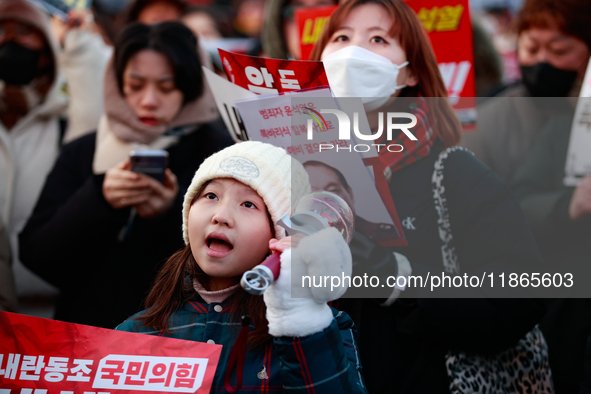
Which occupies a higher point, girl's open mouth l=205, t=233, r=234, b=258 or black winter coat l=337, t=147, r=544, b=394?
girl's open mouth l=205, t=233, r=234, b=258

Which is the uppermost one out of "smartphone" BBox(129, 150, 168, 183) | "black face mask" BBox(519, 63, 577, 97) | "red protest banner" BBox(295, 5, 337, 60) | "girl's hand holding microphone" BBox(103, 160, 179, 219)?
"red protest banner" BBox(295, 5, 337, 60)

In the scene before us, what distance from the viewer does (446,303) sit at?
1811 millimetres

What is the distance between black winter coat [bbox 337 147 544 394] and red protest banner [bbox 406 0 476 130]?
1.12 metres

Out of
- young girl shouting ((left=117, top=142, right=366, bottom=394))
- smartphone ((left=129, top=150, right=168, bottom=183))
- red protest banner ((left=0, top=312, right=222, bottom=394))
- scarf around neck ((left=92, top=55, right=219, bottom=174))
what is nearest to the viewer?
young girl shouting ((left=117, top=142, right=366, bottom=394))

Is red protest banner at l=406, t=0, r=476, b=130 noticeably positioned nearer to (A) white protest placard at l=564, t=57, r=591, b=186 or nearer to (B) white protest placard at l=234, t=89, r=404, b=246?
(A) white protest placard at l=564, t=57, r=591, b=186

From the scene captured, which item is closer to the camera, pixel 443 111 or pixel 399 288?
pixel 399 288

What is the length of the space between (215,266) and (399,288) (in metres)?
0.61

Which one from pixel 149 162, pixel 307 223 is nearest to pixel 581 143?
pixel 307 223

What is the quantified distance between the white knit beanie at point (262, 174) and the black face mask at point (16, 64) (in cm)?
222

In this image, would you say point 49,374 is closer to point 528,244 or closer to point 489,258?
point 489,258

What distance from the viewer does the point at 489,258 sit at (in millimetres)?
1871

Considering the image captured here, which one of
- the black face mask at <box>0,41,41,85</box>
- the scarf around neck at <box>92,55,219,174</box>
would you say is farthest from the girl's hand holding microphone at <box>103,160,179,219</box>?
the black face mask at <box>0,41,41,85</box>

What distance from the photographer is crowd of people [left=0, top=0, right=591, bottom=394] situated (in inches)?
62.9

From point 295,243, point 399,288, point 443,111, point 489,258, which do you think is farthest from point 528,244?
point 295,243
